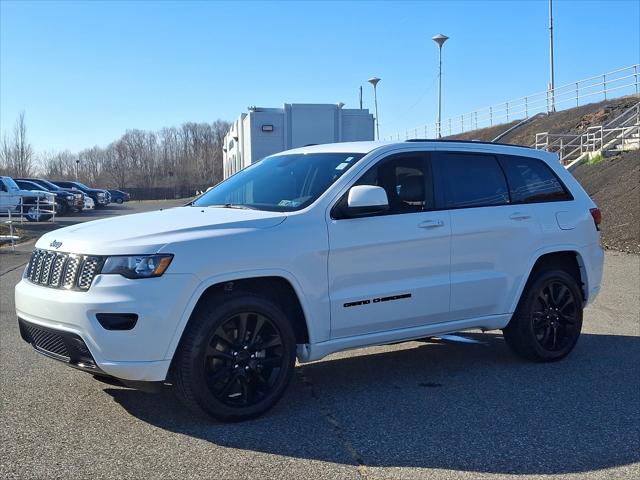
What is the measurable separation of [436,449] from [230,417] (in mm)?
1396

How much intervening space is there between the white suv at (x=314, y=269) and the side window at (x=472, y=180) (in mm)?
18

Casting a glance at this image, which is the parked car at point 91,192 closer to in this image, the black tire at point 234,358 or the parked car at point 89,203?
the parked car at point 89,203

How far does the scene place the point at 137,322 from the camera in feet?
14.8

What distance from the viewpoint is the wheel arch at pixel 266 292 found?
15.3ft

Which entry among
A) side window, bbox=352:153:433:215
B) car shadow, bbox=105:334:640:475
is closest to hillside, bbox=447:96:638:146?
car shadow, bbox=105:334:640:475

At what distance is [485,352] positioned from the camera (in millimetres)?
7137

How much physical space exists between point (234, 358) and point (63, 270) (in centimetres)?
129

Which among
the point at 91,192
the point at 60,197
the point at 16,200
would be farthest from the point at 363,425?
the point at 91,192

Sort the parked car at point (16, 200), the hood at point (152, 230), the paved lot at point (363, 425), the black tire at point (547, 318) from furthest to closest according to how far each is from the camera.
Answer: the parked car at point (16, 200), the black tire at point (547, 318), the hood at point (152, 230), the paved lot at point (363, 425)

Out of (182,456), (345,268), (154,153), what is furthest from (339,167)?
(154,153)

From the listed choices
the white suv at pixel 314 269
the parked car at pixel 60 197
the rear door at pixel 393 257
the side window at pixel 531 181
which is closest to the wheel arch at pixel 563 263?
the white suv at pixel 314 269

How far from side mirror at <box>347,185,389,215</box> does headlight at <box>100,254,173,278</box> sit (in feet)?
4.80

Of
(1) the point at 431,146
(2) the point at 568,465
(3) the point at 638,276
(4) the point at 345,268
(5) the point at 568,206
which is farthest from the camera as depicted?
(3) the point at 638,276

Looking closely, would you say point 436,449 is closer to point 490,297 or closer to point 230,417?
point 230,417
